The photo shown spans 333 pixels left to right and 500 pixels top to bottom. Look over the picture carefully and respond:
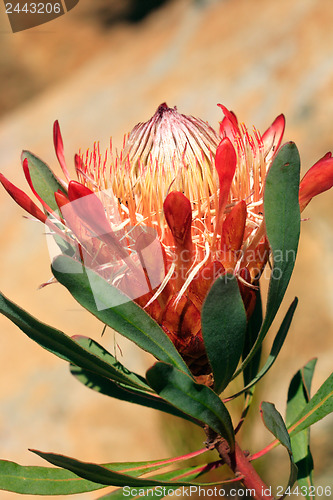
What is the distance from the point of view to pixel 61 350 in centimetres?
70

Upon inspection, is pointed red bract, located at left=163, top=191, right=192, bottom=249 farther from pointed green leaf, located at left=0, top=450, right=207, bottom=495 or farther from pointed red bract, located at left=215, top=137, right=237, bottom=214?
pointed green leaf, located at left=0, top=450, right=207, bottom=495

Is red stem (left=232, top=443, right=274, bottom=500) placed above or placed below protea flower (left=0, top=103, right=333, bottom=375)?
below

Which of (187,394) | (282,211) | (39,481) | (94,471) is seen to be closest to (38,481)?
(39,481)

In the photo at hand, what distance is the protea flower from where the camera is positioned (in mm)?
659

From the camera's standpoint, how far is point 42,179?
84cm

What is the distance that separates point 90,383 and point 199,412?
35cm

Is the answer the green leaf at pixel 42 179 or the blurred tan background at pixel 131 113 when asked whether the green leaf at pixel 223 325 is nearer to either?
the green leaf at pixel 42 179

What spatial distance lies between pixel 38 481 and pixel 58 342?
0.79 ft

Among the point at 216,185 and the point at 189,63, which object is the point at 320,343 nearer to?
the point at 216,185

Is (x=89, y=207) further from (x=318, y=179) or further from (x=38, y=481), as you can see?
(x=38, y=481)
